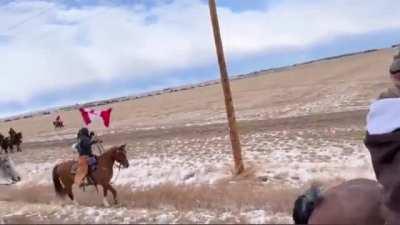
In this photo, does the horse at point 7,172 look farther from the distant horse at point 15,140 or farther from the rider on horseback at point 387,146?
the rider on horseback at point 387,146

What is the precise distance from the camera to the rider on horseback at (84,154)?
1692 cm

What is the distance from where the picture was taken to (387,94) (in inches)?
182

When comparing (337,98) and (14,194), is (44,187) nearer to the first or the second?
(14,194)

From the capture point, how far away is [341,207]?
462 cm

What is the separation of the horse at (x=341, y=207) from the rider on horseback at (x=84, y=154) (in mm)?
12664

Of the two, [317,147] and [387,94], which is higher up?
[387,94]

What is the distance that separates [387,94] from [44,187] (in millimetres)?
18916

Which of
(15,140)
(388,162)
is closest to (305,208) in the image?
(388,162)

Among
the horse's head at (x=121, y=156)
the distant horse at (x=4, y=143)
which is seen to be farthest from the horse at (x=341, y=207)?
the distant horse at (x=4, y=143)

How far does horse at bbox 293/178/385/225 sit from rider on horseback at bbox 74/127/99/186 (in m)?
12.7

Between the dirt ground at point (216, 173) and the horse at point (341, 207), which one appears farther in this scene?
the dirt ground at point (216, 173)

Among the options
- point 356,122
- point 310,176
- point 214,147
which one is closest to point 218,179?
point 310,176

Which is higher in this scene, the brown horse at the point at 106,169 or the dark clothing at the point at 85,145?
the dark clothing at the point at 85,145

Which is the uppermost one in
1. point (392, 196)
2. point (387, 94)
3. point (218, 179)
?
point (387, 94)
